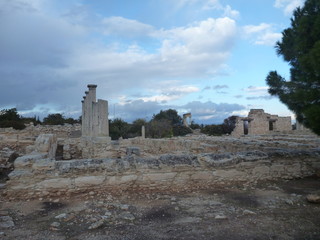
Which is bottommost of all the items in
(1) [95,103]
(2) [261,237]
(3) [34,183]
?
(2) [261,237]

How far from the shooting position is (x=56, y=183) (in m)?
4.52

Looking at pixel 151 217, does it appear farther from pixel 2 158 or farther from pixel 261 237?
pixel 2 158

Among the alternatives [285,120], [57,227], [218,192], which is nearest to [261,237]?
[218,192]

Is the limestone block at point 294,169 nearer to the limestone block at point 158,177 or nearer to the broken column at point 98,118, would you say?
the limestone block at point 158,177

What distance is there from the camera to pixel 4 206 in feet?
13.4

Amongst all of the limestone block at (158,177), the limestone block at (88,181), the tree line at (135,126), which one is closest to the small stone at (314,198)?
the limestone block at (158,177)

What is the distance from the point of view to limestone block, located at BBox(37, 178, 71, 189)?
14.7ft

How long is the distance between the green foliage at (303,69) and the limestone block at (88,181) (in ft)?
11.7

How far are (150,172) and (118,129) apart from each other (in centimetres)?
2339

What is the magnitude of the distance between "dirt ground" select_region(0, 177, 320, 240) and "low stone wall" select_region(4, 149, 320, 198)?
237 millimetres

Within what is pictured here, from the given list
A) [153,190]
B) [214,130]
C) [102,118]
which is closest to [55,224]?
[153,190]

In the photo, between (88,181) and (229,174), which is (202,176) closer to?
(229,174)

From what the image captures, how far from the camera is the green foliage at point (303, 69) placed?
12.2ft

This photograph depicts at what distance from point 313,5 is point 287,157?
3.14 metres
